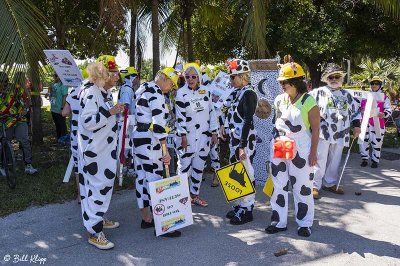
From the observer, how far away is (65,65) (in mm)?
Answer: 5805

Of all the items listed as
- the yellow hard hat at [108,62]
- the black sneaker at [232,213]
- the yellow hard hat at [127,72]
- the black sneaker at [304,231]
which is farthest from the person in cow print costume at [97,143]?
the yellow hard hat at [127,72]

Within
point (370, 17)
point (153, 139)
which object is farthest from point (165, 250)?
point (370, 17)

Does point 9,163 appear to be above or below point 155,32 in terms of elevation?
below

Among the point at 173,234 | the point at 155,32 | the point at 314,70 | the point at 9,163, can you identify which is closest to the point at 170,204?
the point at 173,234

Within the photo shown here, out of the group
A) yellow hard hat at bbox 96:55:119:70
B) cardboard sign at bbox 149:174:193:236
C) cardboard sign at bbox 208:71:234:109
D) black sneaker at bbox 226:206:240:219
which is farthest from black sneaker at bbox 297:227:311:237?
cardboard sign at bbox 208:71:234:109

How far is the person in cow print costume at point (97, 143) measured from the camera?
4.00 m

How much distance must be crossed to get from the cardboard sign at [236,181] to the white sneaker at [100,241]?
1479mm

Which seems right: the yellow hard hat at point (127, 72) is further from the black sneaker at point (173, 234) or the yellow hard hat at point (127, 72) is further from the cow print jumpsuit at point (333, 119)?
the black sneaker at point (173, 234)

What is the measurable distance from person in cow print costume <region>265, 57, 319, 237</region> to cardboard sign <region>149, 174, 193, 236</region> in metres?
0.99

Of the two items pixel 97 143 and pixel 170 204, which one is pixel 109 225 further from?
pixel 97 143

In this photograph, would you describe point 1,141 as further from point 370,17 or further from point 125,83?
point 370,17

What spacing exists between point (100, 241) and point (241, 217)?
1726 mm

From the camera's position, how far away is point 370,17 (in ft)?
41.6

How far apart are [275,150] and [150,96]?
1482 mm
